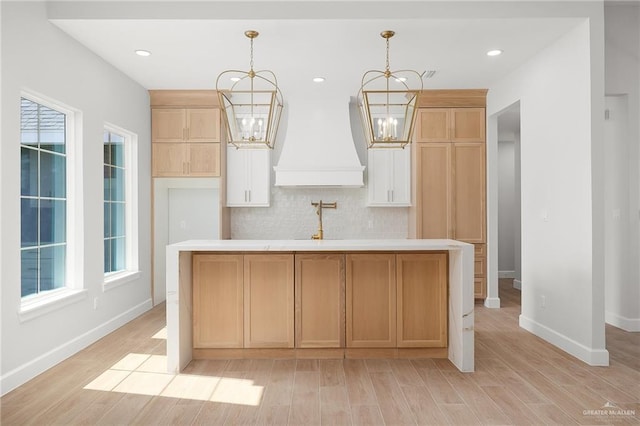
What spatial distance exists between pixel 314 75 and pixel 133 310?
3.45 meters

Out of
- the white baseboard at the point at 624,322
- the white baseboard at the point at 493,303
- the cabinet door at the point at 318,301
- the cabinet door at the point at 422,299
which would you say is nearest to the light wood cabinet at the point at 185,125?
the cabinet door at the point at 318,301

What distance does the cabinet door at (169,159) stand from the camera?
5.82m

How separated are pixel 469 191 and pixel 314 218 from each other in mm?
2163

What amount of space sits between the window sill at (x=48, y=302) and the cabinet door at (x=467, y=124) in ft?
15.5

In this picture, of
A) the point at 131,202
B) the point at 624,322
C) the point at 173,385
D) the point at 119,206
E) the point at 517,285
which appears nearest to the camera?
the point at 173,385

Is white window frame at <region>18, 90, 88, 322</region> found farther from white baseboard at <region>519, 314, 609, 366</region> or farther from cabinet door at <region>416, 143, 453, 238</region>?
white baseboard at <region>519, 314, 609, 366</region>

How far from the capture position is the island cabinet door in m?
3.70

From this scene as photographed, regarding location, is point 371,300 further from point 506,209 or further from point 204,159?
point 506,209

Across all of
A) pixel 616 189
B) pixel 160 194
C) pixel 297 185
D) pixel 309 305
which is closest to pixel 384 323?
pixel 309 305

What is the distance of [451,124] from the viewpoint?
5.94m

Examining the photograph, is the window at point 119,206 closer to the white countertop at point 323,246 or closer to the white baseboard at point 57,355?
the white baseboard at point 57,355

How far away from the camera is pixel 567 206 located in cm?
394

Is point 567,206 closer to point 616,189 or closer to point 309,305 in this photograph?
point 616,189

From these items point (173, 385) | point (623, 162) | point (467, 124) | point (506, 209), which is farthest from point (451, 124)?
point (173, 385)
